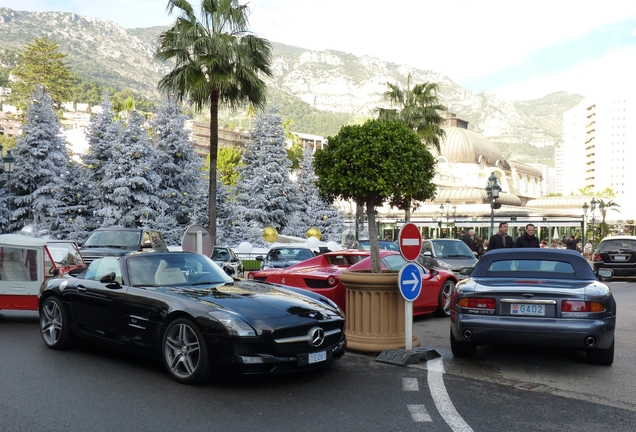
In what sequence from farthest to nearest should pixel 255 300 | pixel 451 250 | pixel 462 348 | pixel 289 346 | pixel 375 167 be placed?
1. pixel 451 250
2. pixel 375 167
3. pixel 462 348
4. pixel 255 300
5. pixel 289 346

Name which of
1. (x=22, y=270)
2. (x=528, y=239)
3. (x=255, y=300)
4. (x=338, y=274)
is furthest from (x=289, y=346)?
(x=528, y=239)

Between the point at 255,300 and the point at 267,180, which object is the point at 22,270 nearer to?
the point at 255,300

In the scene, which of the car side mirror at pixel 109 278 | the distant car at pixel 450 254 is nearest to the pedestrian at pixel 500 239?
the distant car at pixel 450 254

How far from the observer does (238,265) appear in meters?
23.8

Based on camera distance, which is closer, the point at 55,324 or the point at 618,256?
the point at 55,324

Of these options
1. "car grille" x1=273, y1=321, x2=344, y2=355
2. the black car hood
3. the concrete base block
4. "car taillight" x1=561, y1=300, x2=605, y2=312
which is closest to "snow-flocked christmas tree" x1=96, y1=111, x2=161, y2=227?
the black car hood

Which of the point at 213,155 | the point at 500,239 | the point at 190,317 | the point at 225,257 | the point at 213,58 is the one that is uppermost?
the point at 213,58

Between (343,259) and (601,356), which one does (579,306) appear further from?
(343,259)

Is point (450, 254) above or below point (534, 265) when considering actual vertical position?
below

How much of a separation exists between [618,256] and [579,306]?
18508mm

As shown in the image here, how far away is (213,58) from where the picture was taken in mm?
21906

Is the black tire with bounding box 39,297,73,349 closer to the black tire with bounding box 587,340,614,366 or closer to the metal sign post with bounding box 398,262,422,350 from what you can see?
the metal sign post with bounding box 398,262,422,350

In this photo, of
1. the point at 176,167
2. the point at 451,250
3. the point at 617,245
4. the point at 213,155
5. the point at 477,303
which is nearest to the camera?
the point at 477,303

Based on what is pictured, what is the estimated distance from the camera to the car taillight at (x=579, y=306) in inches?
293
